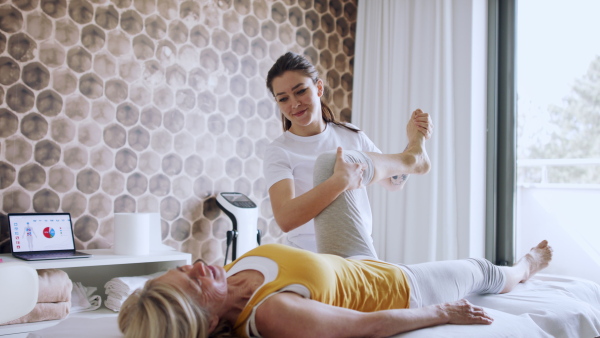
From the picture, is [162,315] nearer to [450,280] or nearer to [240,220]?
[450,280]

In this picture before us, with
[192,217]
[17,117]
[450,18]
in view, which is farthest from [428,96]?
[17,117]

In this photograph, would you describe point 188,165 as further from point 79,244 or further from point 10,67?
point 10,67

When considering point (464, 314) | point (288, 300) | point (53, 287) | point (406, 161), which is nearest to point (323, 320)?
point (288, 300)

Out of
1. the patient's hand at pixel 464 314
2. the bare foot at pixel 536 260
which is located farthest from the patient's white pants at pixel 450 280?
the bare foot at pixel 536 260

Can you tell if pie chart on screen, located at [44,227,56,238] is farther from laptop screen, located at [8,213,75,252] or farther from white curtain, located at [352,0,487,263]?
white curtain, located at [352,0,487,263]

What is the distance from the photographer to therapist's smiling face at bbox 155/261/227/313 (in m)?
1.29

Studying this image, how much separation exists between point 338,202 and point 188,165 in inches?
55.1

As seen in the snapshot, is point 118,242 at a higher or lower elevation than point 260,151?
lower

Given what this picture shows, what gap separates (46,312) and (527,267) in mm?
1908

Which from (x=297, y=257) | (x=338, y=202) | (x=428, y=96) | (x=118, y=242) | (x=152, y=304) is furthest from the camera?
(x=428, y=96)

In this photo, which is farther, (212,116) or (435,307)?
(212,116)

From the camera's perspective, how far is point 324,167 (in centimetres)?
180

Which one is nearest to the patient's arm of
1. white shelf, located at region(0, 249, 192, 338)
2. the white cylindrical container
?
white shelf, located at region(0, 249, 192, 338)

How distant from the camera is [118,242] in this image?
2467 mm
